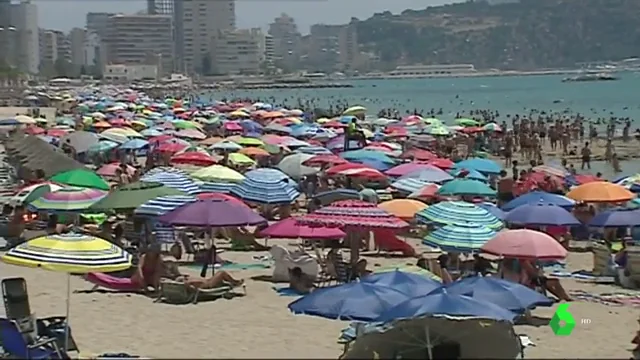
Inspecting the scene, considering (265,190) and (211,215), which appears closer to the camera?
(211,215)

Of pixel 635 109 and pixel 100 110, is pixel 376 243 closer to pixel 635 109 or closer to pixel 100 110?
pixel 100 110

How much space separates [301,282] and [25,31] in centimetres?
12564

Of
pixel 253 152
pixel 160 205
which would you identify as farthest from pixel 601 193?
pixel 253 152

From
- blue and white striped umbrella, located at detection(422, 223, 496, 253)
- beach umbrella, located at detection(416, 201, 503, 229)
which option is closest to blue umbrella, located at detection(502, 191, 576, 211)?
beach umbrella, located at detection(416, 201, 503, 229)

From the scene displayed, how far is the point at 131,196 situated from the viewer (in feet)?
42.8

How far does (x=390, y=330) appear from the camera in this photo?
571 cm

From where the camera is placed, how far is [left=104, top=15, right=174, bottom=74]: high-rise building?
151 meters

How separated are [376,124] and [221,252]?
81.5ft

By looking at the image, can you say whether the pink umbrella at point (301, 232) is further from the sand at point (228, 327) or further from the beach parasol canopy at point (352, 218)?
the sand at point (228, 327)

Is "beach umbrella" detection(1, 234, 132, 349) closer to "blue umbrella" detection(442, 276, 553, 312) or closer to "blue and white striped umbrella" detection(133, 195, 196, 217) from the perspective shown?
"blue umbrella" detection(442, 276, 553, 312)

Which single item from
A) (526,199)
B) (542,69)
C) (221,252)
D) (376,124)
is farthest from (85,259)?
(542,69)

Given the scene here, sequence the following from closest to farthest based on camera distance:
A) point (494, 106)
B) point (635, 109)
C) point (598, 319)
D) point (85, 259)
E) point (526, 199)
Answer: point (85, 259), point (598, 319), point (526, 199), point (635, 109), point (494, 106)

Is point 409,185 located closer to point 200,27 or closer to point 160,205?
point 160,205

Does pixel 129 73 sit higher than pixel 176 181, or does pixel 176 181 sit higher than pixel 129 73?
pixel 176 181
